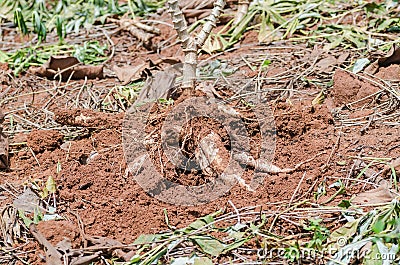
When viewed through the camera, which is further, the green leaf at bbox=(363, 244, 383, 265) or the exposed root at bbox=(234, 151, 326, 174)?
the exposed root at bbox=(234, 151, 326, 174)

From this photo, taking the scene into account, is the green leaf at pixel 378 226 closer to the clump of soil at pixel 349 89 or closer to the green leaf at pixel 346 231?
the green leaf at pixel 346 231

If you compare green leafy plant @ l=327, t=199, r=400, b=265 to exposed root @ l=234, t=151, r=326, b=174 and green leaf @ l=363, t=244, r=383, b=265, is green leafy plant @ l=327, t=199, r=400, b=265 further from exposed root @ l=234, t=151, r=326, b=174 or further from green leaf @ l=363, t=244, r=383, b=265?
exposed root @ l=234, t=151, r=326, b=174

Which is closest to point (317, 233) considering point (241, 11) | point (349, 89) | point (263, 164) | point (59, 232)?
point (263, 164)

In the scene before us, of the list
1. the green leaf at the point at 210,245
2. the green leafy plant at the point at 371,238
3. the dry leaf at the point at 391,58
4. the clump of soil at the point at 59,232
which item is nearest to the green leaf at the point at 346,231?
the green leafy plant at the point at 371,238

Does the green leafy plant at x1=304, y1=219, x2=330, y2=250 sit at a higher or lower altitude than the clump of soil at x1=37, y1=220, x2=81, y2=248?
higher

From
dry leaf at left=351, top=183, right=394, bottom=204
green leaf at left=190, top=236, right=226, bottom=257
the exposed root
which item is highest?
dry leaf at left=351, top=183, right=394, bottom=204

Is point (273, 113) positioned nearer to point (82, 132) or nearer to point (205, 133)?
point (205, 133)

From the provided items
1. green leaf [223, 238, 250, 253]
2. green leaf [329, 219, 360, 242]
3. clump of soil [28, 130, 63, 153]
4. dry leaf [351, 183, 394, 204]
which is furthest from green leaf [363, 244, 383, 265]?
clump of soil [28, 130, 63, 153]
